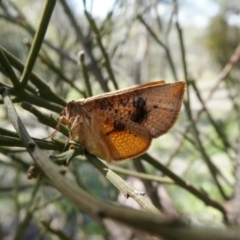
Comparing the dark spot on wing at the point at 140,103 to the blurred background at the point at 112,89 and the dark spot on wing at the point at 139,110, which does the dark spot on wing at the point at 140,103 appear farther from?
the blurred background at the point at 112,89

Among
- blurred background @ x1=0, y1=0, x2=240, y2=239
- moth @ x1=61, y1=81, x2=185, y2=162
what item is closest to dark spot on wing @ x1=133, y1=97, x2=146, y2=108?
moth @ x1=61, y1=81, x2=185, y2=162

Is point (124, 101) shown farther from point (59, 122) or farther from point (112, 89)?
point (112, 89)

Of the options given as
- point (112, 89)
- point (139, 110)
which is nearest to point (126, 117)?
point (139, 110)

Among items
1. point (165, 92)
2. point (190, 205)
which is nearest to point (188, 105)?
point (165, 92)

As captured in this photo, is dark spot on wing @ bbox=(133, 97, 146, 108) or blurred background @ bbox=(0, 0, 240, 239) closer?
dark spot on wing @ bbox=(133, 97, 146, 108)

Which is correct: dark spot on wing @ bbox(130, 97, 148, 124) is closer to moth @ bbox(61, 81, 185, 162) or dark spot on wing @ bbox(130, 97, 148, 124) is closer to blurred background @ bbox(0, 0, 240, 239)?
moth @ bbox(61, 81, 185, 162)

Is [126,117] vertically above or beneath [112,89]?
beneath

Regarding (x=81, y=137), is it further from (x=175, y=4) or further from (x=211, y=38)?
(x=211, y=38)

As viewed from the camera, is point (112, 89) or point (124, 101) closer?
point (124, 101)
